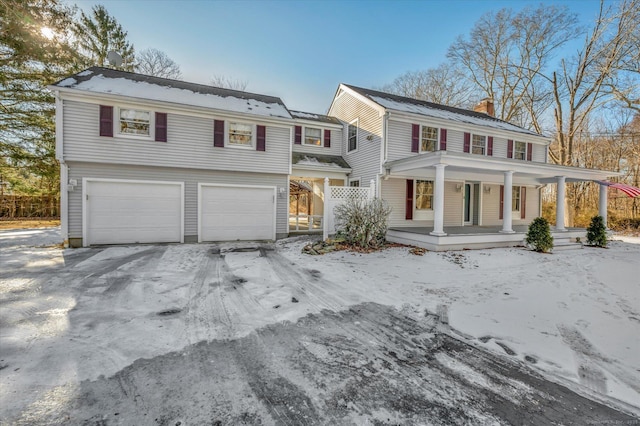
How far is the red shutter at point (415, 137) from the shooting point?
11118mm

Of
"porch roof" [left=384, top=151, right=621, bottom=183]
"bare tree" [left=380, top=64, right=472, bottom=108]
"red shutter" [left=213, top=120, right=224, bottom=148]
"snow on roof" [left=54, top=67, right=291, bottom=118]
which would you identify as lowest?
"porch roof" [left=384, top=151, right=621, bottom=183]

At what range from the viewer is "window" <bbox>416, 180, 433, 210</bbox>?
38.7ft

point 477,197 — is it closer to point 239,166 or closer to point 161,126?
point 239,166

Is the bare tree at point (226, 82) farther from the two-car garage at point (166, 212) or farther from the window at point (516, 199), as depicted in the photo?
the window at point (516, 199)

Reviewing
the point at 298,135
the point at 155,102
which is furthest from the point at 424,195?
the point at 155,102

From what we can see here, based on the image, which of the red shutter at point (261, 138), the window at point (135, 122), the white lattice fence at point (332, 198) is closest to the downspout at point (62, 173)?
the window at point (135, 122)

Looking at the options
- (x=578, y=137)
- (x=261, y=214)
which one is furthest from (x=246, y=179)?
(x=578, y=137)

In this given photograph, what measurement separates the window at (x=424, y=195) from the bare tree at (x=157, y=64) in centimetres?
1920

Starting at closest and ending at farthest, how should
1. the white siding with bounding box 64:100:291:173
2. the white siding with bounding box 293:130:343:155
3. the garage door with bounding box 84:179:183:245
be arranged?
the white siding with bounding box 64:100:291:173 < the garage door with bounding box 84:179:183:245 < the white siding with bounding box 293:130:343:155

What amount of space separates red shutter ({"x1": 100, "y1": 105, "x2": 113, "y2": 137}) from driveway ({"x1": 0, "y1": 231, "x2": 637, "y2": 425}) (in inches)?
199

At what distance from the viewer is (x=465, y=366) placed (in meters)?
2.66

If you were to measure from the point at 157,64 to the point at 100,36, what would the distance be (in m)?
4.32

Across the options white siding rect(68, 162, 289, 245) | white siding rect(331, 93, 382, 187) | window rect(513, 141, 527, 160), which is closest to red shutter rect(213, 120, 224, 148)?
white siding rect(68, 162, 289, 245)

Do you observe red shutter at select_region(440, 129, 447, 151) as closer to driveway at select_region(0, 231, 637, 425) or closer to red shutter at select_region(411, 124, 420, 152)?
red shutter at select_region(411, 124, 420, 152)
